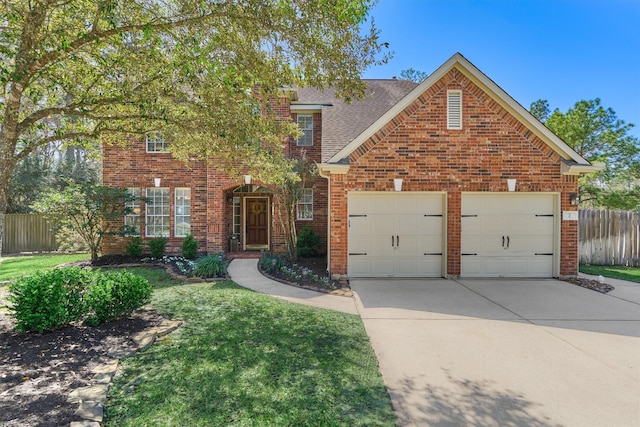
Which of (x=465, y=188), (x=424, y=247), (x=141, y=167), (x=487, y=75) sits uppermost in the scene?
(x=487, y=75)

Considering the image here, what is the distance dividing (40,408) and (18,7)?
4.73 meters

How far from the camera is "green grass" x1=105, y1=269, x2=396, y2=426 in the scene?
8.90 feet

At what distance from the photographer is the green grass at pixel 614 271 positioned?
912 cm

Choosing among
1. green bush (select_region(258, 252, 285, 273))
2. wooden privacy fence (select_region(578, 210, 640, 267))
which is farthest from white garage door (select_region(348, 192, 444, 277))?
wooden privacy fence (select_region(578, 210, 640, 267))

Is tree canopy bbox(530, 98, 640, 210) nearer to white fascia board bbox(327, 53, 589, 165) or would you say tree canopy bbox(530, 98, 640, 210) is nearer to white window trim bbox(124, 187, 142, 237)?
white fascia board bbox(327, 53, 589, 165)

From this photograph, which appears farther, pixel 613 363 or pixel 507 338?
pixel 507 338

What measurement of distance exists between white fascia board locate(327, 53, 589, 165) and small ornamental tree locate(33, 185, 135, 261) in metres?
7.87

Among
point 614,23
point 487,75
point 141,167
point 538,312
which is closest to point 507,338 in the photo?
point 538,312

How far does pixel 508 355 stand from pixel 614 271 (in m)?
8.97

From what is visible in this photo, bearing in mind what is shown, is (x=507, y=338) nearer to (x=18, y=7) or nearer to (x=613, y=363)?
(x=613, y=363)

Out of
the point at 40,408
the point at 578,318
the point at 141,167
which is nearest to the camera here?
the point at 40,408

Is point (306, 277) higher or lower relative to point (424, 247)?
lower

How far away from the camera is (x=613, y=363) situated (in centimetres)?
386

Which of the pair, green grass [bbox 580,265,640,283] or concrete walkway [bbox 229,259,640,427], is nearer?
concrete walkway [bbox 229,259,640,427]
